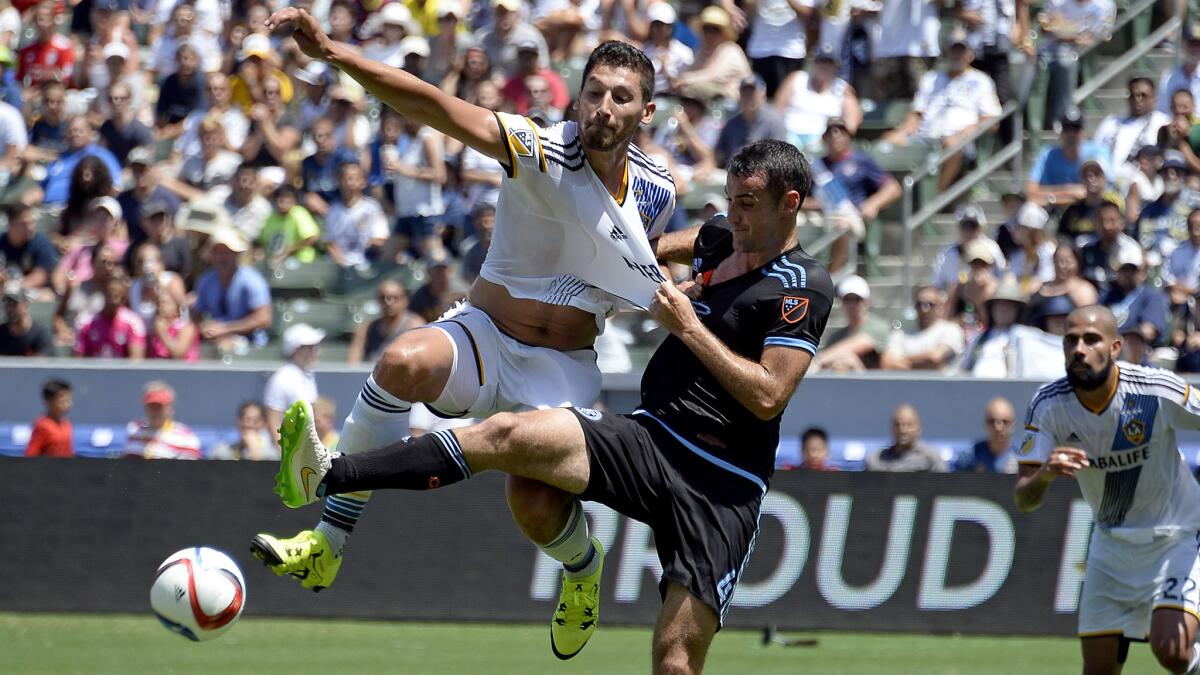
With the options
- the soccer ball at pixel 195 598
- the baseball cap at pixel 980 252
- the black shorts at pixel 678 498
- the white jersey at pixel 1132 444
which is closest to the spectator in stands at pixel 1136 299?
the baseball cap at pixel 980 252

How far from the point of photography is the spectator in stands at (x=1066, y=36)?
16438 mm

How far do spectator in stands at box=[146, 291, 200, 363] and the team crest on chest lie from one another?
888 cm

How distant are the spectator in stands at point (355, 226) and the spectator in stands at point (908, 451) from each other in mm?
5384

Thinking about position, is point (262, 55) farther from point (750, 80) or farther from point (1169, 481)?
point (1169, 481)

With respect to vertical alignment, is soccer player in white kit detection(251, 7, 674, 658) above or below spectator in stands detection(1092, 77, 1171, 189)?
above

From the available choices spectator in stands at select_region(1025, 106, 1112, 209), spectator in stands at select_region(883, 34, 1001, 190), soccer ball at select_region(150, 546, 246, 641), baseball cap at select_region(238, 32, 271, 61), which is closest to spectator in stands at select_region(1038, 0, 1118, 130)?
spectator in stands at select_region(883, 34, 1001, 190)

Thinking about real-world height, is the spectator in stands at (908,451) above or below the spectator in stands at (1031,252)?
below

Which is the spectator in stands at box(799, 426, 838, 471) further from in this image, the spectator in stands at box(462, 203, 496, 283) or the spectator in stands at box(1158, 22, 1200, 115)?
the spectator in stands at box(1158, 22, 1200, 115)

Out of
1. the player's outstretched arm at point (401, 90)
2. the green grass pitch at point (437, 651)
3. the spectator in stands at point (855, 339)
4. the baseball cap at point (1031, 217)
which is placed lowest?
the green grass pitch at point (437, 651)

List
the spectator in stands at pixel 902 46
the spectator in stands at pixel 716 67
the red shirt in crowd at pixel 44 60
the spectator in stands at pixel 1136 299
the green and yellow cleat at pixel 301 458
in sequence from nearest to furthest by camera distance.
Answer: the green and yellow cleat at pixel 301 458
the spectator in stands at pixel 1136 299
the spectator in stands at pixel 902 46
the spectator in stands at pixel 716 67
the red shirt in crowd at pixel 44 60

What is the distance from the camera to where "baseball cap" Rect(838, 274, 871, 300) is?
14250 millimetres

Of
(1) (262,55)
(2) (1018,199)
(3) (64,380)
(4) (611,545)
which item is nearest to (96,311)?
(3) (64,380)

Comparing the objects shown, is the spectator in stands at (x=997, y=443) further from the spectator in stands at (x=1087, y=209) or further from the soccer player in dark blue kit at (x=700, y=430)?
the soccer player in dark blue kit at (x=700, y=430)

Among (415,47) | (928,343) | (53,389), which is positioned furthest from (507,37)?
(53,389)
